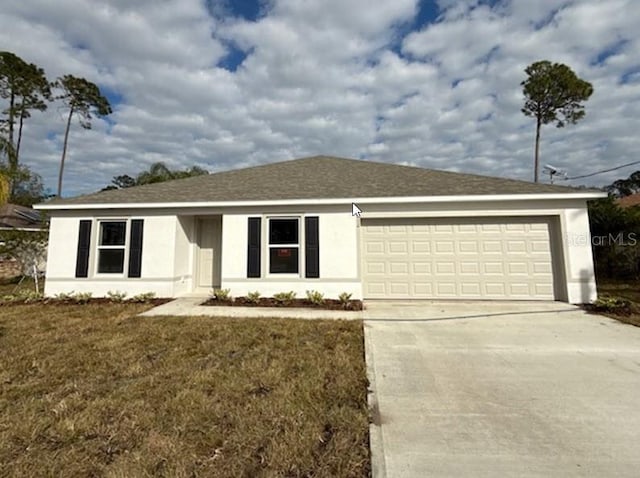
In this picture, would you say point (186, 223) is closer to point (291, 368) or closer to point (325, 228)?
point (325, 228)

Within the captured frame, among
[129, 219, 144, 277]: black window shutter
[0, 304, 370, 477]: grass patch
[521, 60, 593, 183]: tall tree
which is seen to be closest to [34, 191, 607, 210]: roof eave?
[129, 219, 144, 277]: black window shutter

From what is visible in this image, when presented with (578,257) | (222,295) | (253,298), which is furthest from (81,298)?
(578,257)

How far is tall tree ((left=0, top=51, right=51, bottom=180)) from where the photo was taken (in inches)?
941

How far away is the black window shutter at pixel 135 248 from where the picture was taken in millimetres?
9102

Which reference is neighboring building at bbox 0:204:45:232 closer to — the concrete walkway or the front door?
the front door

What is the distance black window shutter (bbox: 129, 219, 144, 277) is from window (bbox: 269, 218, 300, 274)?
3614 millimetres

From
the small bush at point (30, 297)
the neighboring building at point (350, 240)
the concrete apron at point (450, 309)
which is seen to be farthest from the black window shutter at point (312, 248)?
the small bush at point (30, 297)

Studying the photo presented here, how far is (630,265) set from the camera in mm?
12133

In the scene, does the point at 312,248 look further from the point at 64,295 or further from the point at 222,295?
the point at 64,295

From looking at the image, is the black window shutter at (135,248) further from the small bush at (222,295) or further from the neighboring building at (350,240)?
the small bush at (222,295)

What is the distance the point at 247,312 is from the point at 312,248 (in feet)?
7.81

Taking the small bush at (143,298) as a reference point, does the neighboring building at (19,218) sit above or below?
above

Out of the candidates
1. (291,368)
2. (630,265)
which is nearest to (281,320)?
(291,368)

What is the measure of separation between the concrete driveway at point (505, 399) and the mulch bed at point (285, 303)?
1665 millimetres
